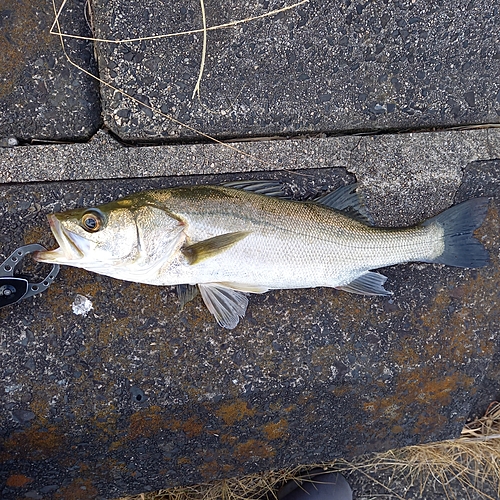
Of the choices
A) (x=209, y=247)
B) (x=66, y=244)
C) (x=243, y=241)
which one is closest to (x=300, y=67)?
(x=243, y=241)

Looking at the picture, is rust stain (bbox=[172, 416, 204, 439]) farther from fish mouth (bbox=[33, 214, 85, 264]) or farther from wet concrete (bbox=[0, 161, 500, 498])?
fish mouth (bbox=[33, 214, 85, 264])

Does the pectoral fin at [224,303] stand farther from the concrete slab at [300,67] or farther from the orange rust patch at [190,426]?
the concrete slab at [300,67]

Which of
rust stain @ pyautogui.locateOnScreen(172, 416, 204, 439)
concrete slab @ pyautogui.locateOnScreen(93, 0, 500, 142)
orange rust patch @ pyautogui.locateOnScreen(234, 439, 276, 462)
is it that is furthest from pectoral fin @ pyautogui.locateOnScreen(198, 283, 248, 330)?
concrete slab @ pyautogui.locateOnScreen(93, 0, 500, 142)

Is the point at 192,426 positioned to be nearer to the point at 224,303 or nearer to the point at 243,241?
the point at 224,303

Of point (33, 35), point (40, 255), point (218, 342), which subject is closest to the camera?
point (40, 255)

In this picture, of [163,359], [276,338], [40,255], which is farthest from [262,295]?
[40,255]

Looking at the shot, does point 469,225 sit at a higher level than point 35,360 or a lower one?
higher

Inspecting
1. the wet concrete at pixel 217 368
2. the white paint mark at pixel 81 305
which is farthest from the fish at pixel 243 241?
the white paint mark at pixel 81 305

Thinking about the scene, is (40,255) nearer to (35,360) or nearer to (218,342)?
(35,360)
